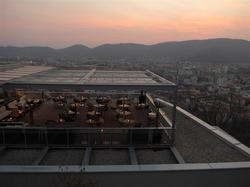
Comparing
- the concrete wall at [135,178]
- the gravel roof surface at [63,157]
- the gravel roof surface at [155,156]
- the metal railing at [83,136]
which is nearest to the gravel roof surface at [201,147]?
the gravel roof surface at [155,156]

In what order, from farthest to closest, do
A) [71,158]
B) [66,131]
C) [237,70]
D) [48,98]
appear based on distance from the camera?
1. [237,70]
2. [48,98]
3. [66,131]
4. [71,158]

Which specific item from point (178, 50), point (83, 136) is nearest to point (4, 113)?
point (83, 136)

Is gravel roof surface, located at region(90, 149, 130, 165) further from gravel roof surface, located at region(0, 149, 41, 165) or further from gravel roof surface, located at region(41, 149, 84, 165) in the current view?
gravel roof surface, located at region(0, 149, 41, 165)

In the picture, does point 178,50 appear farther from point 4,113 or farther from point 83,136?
point 83,136

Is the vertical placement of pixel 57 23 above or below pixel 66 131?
above

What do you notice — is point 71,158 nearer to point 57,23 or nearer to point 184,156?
point 184,156

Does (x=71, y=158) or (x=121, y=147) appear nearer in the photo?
(x=71, y=158)

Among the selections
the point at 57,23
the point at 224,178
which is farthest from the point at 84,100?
the point at 57,23
